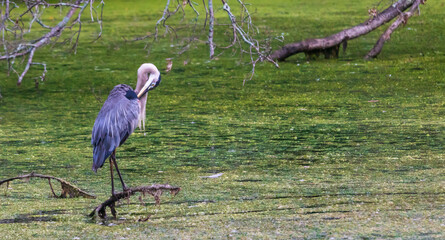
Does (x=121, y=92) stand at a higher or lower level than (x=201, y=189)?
higher

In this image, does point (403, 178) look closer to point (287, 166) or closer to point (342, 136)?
point (287, 166)

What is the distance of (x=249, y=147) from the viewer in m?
4.68

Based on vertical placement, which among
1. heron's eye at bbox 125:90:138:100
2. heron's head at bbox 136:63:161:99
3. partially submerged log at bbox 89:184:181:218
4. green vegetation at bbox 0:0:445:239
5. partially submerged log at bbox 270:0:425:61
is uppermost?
heron's head at bbox 136:63:161:99

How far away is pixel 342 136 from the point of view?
4.86 m

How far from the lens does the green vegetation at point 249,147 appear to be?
3.20m

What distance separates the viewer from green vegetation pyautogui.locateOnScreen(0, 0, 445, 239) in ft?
10.5

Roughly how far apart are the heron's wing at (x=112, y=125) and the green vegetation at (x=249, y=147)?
244 millimetres

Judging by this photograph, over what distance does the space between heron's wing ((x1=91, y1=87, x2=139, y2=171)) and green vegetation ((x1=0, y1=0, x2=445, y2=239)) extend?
9.6 inches

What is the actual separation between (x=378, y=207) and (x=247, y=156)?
1.26 m

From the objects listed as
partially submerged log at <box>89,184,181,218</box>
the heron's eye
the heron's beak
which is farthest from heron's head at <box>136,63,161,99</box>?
partially submerged log at <box>89,184,181,218</box>

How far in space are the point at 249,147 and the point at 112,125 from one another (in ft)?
4.25

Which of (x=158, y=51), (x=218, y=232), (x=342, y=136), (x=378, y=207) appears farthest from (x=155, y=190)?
(x=158, y=51)

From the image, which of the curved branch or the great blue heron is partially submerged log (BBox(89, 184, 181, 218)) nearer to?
the great blue heron

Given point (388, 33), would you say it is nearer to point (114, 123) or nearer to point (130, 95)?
point (130, 95)
